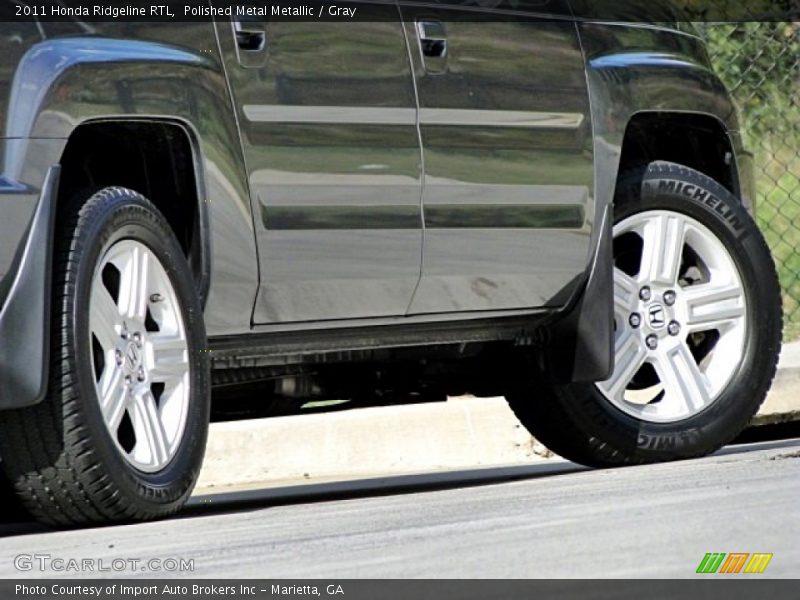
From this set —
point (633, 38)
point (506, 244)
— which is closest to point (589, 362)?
point (506, 244)

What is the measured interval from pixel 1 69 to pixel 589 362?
2229mm

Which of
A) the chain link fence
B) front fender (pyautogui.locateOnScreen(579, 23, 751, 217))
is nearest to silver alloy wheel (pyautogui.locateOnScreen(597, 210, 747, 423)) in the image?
front fender (pyautogui.locateOnScreen(579, 23, 751, 217))

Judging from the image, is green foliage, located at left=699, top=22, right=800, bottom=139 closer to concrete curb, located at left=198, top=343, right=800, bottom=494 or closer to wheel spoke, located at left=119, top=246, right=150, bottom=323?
concrete curb, located at left=198, top=343, right=800, bottom=494

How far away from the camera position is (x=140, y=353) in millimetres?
4934

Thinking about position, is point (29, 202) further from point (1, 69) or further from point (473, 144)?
point (473, 144)

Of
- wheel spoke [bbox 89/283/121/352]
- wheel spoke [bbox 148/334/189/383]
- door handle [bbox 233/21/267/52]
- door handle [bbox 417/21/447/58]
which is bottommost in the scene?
wheel spoke [bbox 148/334/189/383]

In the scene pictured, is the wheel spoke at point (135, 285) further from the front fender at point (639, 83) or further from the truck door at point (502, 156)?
the front fender at point (639, 83)

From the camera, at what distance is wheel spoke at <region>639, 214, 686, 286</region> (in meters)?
6.25

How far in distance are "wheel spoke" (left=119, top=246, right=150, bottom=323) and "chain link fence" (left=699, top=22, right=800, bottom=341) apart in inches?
235

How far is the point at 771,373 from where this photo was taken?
642cm

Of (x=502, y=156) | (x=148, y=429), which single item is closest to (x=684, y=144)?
(x=502, y=156)

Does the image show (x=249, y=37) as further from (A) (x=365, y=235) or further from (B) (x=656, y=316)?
(B) (x=656, y=316)
